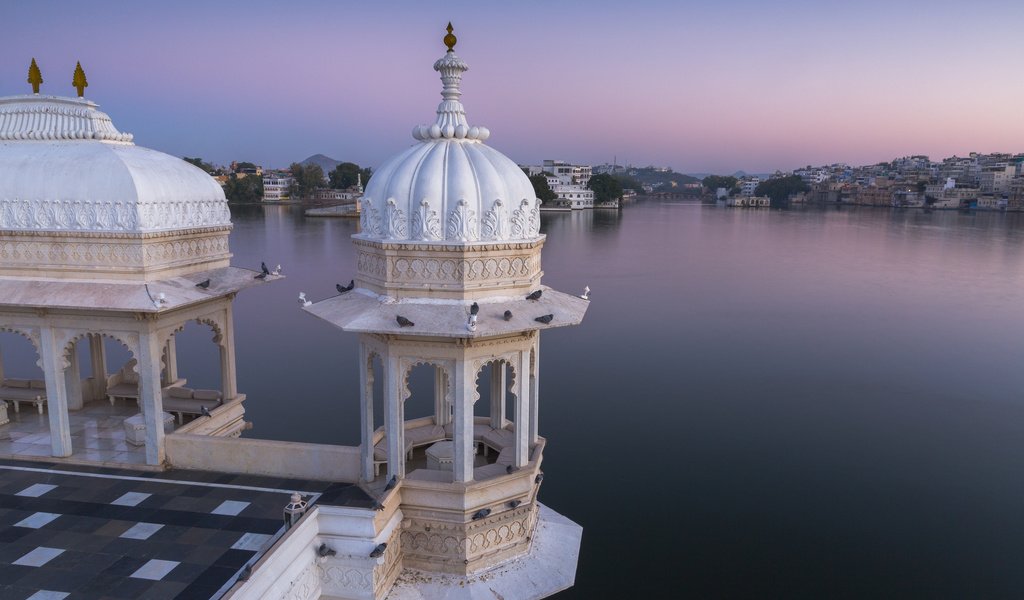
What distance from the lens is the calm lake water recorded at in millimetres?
12008

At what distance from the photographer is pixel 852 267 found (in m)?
45.9

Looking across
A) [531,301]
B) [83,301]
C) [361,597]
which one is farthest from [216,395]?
[531,301]

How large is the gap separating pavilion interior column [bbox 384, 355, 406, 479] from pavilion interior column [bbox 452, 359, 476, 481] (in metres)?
0.77

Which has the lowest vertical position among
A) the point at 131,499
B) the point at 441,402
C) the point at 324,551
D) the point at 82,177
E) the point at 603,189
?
the point at 324,551

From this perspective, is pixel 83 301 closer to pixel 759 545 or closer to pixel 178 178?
pixel 178 178

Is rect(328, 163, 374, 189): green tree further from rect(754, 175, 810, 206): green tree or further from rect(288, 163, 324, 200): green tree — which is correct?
rect(754, 175, 810, 206): green tree

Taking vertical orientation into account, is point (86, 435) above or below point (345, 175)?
below

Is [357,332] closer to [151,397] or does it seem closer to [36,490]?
[151,397]

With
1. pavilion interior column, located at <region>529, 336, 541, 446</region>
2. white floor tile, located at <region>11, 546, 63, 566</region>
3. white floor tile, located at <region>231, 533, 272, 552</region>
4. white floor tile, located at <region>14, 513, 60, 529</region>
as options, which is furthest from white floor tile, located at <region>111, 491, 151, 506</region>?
pavilion interior column, located at <region>529, 336, 541, 446</region>

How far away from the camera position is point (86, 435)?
10.6 m

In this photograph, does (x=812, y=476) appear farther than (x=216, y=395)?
Yes

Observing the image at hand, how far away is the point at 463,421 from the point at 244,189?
356ft

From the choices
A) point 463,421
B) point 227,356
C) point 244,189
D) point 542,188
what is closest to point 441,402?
point 463,421

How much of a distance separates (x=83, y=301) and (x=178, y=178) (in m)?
2.36
